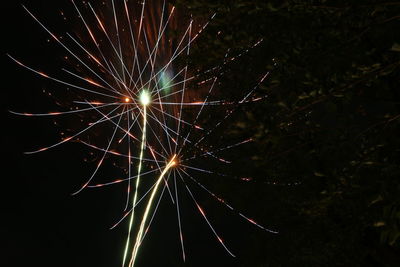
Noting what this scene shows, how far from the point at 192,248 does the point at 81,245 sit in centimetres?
457

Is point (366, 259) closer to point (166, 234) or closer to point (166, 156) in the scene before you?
point (166, 156)

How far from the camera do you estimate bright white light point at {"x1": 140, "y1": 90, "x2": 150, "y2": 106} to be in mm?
11492

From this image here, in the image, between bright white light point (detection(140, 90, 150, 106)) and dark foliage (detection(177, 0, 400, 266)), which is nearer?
dark foliage (detection(177, 0, 400, 266))

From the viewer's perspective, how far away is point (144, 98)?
11547 millimetres

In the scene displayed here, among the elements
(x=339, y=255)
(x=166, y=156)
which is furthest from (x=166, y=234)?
(x=339, y=255)

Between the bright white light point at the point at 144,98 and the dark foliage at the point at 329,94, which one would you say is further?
the bright white light point at the point at 144,98

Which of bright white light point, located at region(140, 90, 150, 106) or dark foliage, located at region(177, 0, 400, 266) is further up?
bright white light point, located at region(140, 90, 150, 106)

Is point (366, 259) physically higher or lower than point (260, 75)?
lower

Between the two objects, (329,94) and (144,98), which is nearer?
(329,94)

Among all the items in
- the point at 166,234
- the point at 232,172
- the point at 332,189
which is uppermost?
the point at 166,234

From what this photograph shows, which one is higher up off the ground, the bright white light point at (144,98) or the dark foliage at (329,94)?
the bright white light point at (144,98)

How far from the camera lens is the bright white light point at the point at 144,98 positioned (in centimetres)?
1149

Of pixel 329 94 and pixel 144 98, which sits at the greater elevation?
pixel 144 98

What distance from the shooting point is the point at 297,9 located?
12.2 ft
